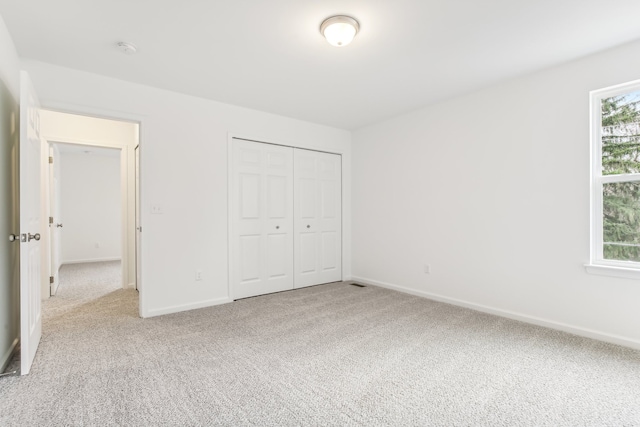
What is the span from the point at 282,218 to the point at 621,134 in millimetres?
3612

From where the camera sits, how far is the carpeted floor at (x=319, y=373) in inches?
67.0

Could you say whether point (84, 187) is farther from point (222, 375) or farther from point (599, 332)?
point (599, 332)

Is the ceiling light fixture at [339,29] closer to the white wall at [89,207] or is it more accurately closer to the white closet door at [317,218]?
the white closet door at [317,218]

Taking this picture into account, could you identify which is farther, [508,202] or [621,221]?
[508,202]

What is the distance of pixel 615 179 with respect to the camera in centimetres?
266

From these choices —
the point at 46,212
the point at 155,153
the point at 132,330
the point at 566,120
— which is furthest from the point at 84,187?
the point at 566,120

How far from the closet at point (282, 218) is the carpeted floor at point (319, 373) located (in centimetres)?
101

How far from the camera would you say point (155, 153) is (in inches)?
132

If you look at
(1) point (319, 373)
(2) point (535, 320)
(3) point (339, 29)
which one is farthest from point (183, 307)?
(2) point (535, 320)

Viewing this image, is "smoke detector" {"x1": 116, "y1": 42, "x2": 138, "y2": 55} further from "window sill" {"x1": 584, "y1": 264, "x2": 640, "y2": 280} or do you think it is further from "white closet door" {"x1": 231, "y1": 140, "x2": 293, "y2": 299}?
"window sill" {"x1": 584, "y1": 264, "x2": 640, "y2": 280}

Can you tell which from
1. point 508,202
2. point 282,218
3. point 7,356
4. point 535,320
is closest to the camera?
point 7,356

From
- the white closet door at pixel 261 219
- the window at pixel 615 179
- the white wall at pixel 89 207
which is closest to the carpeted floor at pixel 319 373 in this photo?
the window at pixel 615 179

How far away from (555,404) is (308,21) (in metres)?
2.84

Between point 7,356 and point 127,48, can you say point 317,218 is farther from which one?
point 7,356
